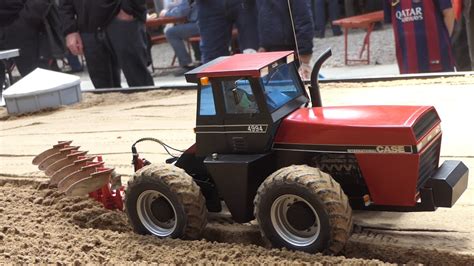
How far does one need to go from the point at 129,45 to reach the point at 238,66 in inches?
140

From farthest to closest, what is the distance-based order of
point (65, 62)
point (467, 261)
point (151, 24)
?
point (65, 62) < point (151, 24) < point (467, 261)

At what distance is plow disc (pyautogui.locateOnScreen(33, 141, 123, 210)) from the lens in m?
2.70

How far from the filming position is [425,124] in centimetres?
212

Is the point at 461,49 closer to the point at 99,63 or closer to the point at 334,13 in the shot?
the point at 99,63

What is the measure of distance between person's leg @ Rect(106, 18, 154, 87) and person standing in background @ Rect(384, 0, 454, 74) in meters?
2.02

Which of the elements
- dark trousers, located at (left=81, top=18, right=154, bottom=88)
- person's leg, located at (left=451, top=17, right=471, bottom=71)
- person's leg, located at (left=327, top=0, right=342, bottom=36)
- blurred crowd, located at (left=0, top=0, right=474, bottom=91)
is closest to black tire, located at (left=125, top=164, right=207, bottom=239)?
blurred crowd, located at (left=0, top=0, right=474, bottom=91)

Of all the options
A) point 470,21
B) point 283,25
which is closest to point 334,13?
point 470,21

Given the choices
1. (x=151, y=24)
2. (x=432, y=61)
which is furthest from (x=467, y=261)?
(x=151, y=24)

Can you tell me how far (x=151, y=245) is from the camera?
2291mm

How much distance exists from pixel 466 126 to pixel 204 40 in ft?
8.64

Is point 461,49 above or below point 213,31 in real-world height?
below

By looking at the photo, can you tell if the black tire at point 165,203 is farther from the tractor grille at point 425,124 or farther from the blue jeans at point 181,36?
the blue jeans at point 181,36

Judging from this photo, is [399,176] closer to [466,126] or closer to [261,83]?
[261,83]

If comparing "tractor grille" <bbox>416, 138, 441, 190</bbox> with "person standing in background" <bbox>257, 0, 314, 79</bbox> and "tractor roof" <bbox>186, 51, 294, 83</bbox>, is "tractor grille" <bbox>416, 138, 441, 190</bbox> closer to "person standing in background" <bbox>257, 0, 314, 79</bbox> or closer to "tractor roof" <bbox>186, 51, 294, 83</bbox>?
"tractor roof" <bbox>186, 51, 294, 83</bbox>
